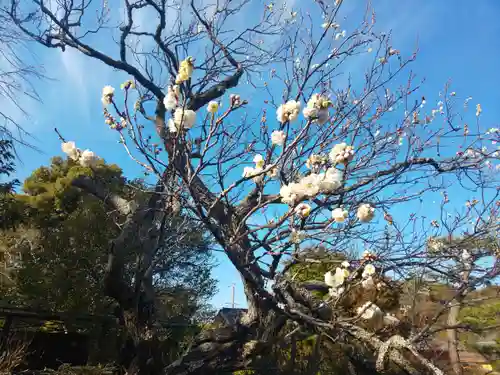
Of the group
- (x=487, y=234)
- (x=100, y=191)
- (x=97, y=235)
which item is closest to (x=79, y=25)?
(x=100, y=191)

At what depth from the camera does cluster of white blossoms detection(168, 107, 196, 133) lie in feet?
7.18

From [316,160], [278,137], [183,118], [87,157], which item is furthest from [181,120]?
[87,157]

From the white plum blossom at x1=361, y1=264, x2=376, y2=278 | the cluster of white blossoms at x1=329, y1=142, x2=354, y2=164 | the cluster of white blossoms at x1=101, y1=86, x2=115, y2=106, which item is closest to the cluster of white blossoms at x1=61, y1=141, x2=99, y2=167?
the cluster of white blossoms at x1=101, y1=86, x2=115, y2=106

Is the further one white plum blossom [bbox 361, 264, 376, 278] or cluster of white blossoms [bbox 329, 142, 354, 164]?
white plum blossom [bbox 361, 264, 376, 278]

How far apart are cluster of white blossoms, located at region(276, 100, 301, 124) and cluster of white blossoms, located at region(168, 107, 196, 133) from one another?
0.48 metres

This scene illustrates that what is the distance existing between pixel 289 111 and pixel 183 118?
0.56 m

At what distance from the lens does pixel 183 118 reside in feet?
7.21

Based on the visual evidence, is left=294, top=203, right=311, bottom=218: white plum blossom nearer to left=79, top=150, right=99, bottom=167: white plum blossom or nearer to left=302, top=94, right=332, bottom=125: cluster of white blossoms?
left=302, top=94, right=332, bottom=125: cluster of white blossoms

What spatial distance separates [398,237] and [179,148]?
7.70 ft

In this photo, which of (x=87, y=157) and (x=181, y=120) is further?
(x=87, y=157)

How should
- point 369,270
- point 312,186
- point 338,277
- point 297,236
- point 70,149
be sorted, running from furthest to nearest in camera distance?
point 369,270
point 70,149
point 338,277
point 297,236
point 312,186

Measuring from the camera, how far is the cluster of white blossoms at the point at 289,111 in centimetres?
219

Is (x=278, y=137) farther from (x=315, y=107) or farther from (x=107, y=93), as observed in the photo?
(x=107, y=93)

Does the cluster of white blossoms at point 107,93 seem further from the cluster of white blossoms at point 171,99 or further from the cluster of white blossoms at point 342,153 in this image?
the cluster of white blossoms at point 342,153
